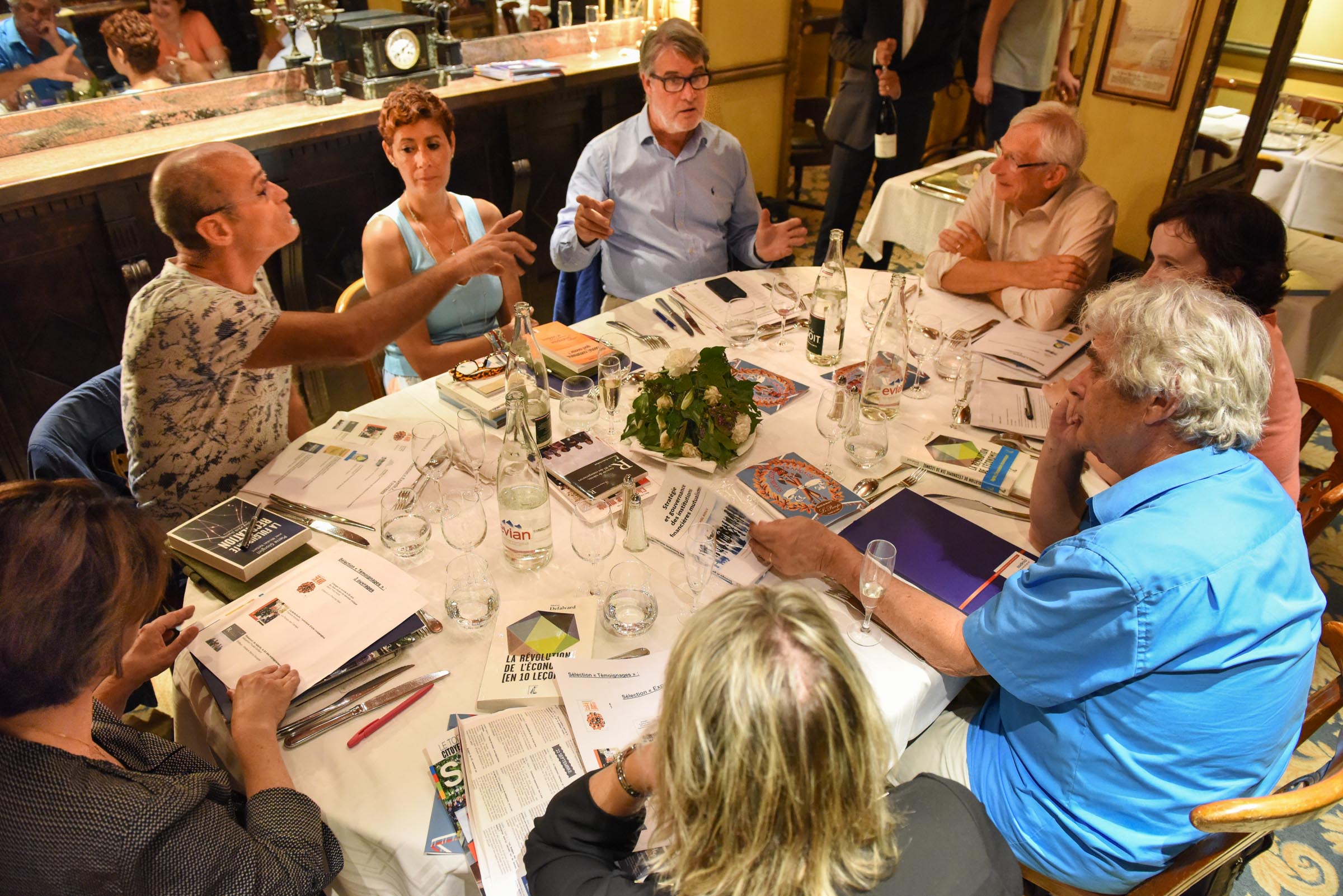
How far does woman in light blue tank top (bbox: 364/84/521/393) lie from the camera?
272 cm

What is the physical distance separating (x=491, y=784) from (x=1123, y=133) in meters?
4.71

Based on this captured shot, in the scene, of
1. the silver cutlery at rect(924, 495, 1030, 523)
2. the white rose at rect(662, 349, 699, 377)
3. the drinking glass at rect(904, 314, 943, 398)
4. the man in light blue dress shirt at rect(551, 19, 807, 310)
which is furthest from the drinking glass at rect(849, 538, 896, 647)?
the man in light blue dress shirt at rect(551, 19, 807, 310)

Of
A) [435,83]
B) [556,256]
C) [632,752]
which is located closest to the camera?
[632,752]

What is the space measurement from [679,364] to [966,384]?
0.82m

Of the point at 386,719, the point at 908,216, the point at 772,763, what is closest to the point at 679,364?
the point at 386,719

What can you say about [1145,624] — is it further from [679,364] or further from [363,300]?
[363,300]

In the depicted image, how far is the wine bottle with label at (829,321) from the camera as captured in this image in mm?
2324

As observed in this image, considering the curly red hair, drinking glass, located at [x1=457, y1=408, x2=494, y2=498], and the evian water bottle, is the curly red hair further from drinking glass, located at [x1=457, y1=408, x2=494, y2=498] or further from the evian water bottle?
the evian water bottle

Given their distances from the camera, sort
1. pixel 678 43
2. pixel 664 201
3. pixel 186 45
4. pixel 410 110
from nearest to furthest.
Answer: pixel 410 110, pixel 678 43, pixel 664 201, pixel 186 45

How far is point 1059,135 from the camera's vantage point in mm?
2611

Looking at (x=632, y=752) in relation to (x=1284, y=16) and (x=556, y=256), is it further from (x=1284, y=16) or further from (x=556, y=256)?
(x=1284, y=16)

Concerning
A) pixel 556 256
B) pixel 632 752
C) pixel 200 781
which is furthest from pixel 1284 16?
pixel 200 781

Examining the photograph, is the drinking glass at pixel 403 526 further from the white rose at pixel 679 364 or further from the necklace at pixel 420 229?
the necklace at pixel 420 229

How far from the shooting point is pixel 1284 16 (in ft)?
13.9
